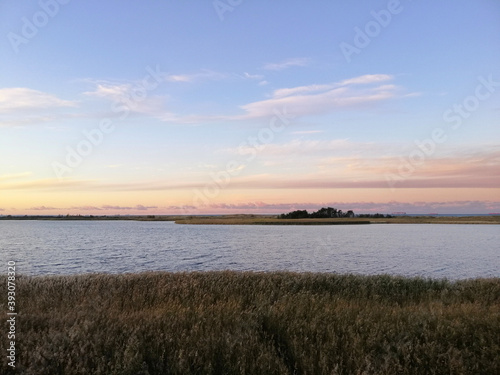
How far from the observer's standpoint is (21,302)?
11977 mm

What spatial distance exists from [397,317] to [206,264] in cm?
2393

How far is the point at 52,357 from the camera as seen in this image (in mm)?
6906

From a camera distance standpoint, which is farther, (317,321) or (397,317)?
(397,317)

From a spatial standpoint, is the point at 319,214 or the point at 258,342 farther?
the point at 319,214

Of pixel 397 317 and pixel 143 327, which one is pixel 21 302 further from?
pixel 397 317

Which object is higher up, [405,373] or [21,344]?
[21,344]

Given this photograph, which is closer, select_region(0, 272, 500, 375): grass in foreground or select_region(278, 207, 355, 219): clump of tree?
select_region(0, 272, 500, 375): grass in foreground

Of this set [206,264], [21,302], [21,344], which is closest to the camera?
[21,344]

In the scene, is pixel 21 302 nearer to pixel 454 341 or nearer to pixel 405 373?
pixel 405 373

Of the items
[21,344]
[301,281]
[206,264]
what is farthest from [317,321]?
[206,264]

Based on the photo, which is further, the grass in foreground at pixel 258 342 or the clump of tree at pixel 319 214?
the clump of tree at pixel 319 214

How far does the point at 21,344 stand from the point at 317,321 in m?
6.11

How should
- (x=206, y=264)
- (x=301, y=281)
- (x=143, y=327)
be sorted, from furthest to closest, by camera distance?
(x=206, y=264)
(x=301, y=281)
(x=143, y=327)

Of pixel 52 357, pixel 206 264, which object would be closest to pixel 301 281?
pixel 52 357
